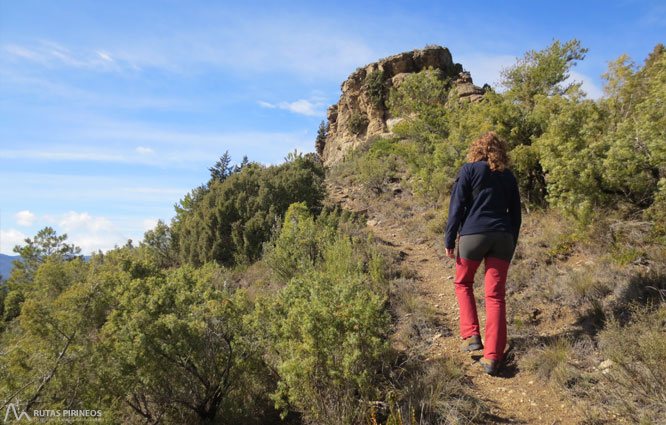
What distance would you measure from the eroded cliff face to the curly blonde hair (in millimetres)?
25348

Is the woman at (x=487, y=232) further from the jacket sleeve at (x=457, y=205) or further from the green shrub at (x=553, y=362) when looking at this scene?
the green shrub at (x=553, y=362)

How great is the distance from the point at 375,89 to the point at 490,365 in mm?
31321

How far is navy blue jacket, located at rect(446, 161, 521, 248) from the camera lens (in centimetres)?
313

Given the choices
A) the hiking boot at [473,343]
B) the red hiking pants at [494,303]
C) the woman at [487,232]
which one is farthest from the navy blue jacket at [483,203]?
the hiking boot at [473,343]

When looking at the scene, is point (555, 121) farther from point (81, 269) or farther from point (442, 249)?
point (81, 269)

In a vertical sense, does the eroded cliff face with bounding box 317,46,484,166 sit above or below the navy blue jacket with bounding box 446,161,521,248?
above

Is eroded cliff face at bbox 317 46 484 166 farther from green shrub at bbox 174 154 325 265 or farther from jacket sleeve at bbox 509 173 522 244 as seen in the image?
jacket sleeve at bbox 509 173 522 244

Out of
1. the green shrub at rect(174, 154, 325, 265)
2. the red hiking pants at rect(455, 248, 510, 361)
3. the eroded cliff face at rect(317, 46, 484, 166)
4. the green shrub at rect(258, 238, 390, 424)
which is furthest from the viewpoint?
the eroded cliff face at rect(317, 46, 484, 166)

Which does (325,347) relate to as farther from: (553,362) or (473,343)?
(553,362)

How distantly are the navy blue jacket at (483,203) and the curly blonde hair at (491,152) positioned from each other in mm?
63

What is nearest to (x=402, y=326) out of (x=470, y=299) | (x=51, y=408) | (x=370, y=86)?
(x=470, y=299)

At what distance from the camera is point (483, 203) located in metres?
3.15

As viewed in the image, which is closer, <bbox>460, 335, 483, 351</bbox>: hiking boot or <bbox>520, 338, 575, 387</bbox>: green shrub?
<bbox>520, 338, 575, 387</bbox>: green shrub

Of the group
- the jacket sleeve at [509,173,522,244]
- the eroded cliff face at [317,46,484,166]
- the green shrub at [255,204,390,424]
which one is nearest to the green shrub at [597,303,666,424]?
the jacket sleeve at [509,173,522,244]
